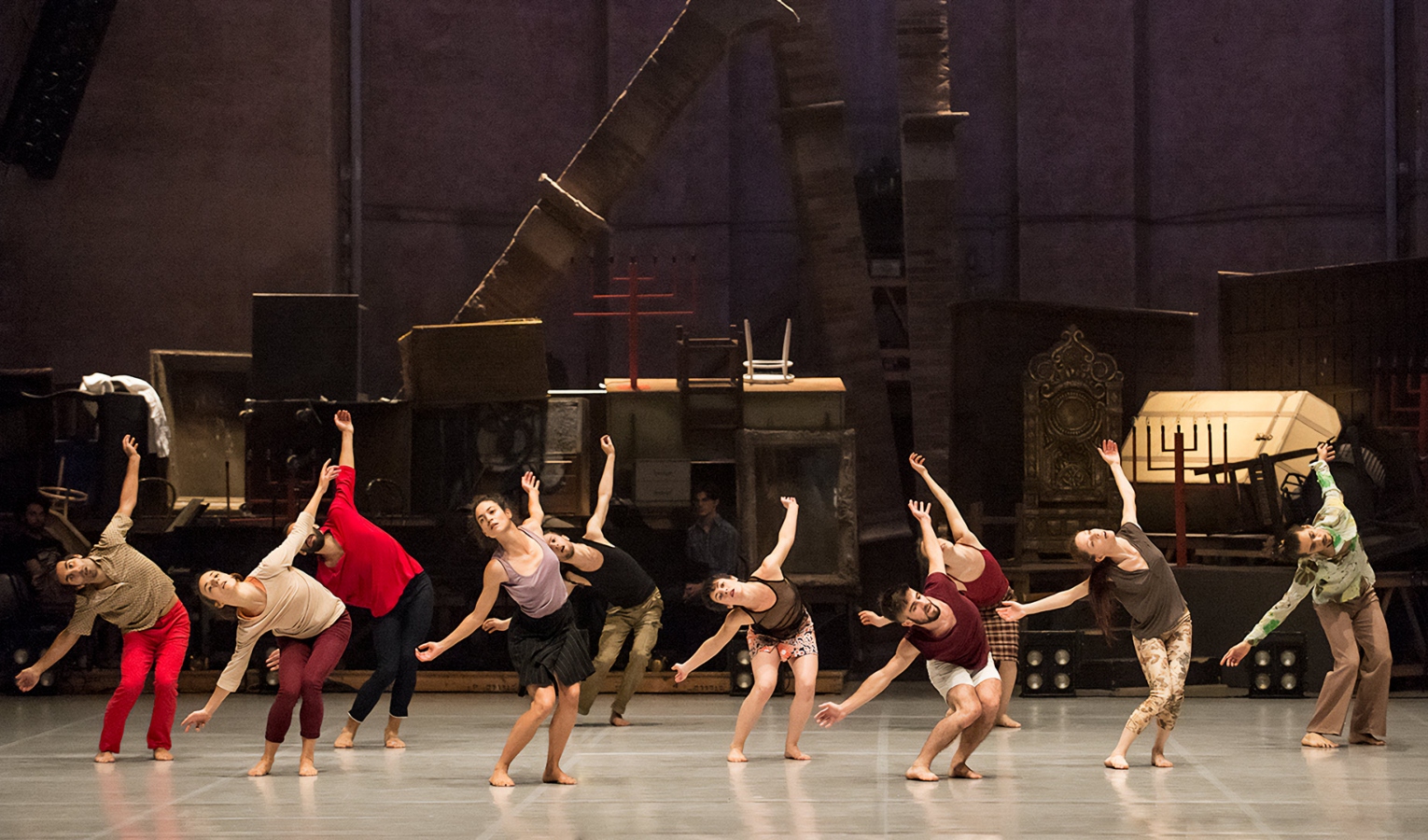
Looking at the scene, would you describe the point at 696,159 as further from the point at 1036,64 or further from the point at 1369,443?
the point at 1369,443

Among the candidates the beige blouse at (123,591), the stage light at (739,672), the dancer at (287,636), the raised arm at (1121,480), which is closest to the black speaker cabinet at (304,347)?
the stage light at (739,672)

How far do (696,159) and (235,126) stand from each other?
20.4ft

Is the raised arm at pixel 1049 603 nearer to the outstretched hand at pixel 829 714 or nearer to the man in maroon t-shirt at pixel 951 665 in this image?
the man in maroon t-shirt at pixel 951 665

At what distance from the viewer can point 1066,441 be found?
15344 mm

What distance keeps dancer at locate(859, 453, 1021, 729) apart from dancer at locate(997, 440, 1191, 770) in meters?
1.09

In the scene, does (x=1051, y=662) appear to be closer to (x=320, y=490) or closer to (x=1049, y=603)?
(x=1049, y=603)

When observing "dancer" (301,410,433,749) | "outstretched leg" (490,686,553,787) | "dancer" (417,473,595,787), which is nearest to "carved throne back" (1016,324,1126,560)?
"dancer" (301,410,433,749)

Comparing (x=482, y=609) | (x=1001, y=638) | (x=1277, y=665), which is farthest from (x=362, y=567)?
(x=1277, y=665)

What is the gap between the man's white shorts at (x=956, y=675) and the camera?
932cm

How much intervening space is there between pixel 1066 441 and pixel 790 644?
583cm

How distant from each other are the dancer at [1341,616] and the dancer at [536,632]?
13.8 feet

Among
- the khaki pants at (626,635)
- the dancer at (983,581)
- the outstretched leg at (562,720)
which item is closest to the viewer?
the outstretched leg at (562,720)

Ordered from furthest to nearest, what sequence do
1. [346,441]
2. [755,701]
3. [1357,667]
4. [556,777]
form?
[1357,667]
[346,441]
[755,701]
[556,777]

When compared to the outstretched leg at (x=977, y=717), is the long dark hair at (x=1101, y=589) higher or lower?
higher
